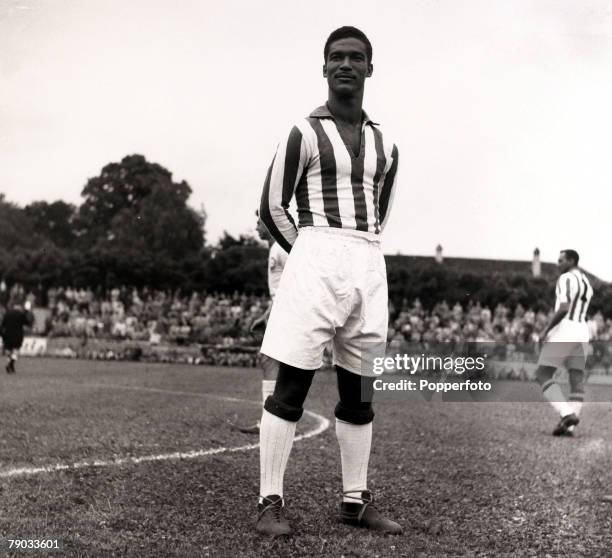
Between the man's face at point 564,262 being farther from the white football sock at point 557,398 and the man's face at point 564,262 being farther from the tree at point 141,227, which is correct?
the tree at point 141,227

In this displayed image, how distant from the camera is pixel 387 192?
4.13 meters

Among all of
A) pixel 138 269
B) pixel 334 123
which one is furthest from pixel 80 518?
pixel 138 269

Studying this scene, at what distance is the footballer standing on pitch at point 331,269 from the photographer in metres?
3.64

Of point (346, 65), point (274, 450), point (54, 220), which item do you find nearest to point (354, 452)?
point (274, 450)

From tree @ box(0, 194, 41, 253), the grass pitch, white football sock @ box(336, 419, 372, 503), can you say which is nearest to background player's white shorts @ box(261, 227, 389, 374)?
white football sock @ box(336, 419, 372, 503)

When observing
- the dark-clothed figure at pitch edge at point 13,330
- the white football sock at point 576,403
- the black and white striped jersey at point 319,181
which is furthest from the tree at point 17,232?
the black and white striped jersey at point 319,181

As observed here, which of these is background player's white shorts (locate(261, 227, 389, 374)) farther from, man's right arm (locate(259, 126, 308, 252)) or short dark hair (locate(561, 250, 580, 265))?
short dark hair (locate(561, 250, 580, 265))

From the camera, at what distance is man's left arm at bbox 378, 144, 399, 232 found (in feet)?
13.4

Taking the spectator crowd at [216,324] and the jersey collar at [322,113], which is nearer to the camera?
the jersey collar at [322,113]

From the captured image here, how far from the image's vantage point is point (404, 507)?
13.7ft

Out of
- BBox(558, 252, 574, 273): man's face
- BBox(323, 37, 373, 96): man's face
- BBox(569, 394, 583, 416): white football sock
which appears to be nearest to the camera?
BBox(323, 37, 373, 96): man's face

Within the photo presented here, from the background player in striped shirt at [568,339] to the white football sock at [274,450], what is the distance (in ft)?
17.7

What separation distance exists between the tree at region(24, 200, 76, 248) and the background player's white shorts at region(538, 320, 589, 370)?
4149cm

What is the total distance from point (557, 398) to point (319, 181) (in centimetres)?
579
